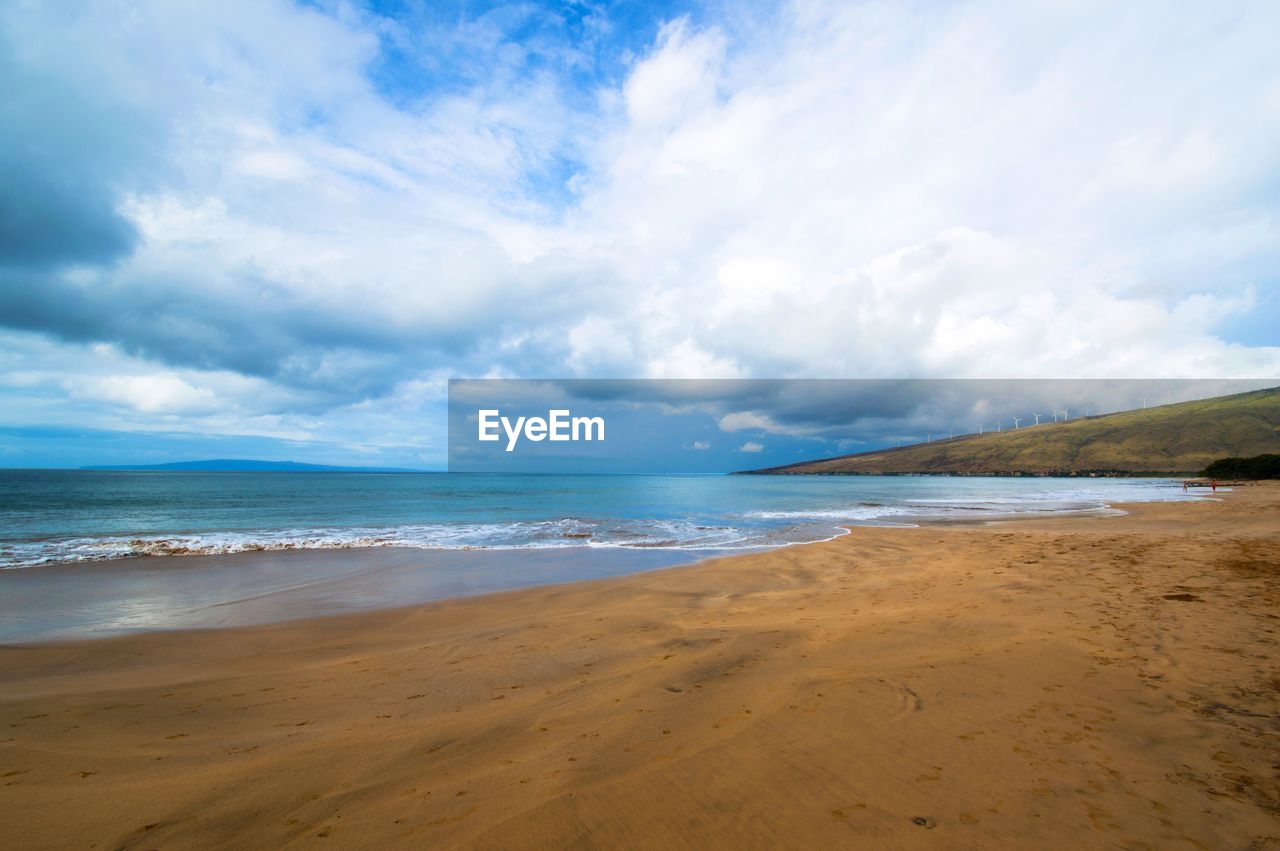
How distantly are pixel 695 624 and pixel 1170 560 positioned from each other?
14.1 meters

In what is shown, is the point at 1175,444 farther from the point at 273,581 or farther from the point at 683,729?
the point at 273,581

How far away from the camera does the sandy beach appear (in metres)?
4.25

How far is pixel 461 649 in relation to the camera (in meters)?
9.57

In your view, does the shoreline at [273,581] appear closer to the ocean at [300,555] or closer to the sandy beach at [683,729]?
the ocean at [300,555]

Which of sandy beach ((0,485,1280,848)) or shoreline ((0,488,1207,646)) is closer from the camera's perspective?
sandy beach ((0,485,1280,848))

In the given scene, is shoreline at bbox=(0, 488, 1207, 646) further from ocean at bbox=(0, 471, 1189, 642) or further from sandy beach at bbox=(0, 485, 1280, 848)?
sandy beach at bbox=(0, 485, 1280, 848)

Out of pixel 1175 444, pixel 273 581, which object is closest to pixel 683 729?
pixel 273 581

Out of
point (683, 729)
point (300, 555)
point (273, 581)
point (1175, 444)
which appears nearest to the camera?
point (683, 729)

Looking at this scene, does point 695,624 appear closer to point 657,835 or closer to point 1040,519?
point 657,835

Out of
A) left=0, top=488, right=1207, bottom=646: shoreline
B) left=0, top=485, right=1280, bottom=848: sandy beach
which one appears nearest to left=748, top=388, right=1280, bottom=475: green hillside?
left=0, top=488, right=1207, bottom=646: shoreline

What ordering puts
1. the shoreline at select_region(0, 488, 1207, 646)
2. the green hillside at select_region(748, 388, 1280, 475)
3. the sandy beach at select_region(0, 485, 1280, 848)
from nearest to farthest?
the sandy beach at select_region(0, 485, 1280, 848)
the shoreline at select_region(0, 488, 1207, 646)
the green hillside at select_region(748, 388, 1280, 475)

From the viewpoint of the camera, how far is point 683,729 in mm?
5891

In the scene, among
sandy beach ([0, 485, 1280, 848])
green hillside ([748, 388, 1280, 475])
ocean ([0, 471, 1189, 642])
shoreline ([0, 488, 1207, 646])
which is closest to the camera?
sandy beach ([0, 485, 1280, 848])

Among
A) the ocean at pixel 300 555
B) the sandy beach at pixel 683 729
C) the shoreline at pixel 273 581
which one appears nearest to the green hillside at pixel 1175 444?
the ocean at pixel 300 555
